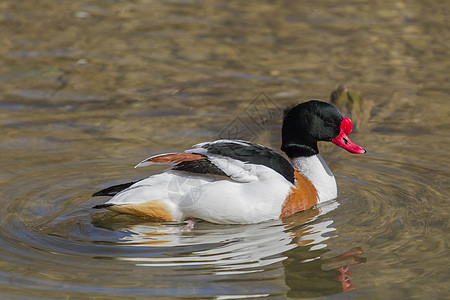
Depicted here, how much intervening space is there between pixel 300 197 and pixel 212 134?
232cm

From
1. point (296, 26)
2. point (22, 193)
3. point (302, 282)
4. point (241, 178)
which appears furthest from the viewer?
point (296, 26)

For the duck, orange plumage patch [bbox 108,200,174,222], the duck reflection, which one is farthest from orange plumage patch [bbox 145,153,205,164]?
the duck reflection

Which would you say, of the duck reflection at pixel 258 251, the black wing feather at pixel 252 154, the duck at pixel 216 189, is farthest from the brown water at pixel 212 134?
the black wing feather at pixel 252 154

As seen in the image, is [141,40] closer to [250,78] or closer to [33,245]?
[250,78]

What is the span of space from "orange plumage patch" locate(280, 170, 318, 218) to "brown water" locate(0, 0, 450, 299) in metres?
0.10

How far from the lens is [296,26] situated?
1330 cm

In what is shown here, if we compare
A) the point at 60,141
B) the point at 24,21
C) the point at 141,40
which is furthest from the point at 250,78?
the point at 24,21

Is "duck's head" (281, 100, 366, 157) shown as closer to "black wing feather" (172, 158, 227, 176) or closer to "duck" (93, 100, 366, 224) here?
"duck" (93, 100, 366, 224)

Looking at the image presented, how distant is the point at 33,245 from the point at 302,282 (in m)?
2.11

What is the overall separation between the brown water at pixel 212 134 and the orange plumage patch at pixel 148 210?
93mm

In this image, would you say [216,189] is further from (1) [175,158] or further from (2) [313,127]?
(2) [313,127]

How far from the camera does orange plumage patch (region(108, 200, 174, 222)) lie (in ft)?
22.2

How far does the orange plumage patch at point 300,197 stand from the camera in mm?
7051

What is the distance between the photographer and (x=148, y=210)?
6.84 m
